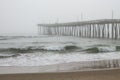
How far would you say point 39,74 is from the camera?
4117 millimetres

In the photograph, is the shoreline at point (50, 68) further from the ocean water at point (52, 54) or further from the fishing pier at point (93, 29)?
the fishing pier at point (93, 29)

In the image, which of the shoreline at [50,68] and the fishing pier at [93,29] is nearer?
the shoreline at [50,68]

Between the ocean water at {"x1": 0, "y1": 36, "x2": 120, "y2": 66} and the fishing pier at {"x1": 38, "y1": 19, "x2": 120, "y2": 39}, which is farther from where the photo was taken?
the fishing pier at {"x1": 38, "y1": 19, "x2": 120, "y2": 39}

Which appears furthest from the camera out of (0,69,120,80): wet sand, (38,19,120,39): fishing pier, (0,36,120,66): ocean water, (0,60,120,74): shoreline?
(38,19,120,39): fishing pier

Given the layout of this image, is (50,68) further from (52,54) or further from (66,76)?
(52,54)

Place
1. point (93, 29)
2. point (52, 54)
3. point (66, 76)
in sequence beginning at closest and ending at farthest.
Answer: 1. point (66, 76)
2. point (52, 54)
3. point (93, 29)

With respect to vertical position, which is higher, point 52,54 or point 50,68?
point 50,68

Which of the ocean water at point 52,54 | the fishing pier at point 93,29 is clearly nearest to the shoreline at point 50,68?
the ocean water at point 52,54

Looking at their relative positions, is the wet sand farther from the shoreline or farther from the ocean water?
the ocean water

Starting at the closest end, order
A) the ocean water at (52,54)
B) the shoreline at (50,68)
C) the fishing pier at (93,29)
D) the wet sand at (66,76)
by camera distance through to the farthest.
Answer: the wet sand at (66,76) → the shoreline at (50,68) → the ocean water at (52,54) → the fishing pier at (93,29)

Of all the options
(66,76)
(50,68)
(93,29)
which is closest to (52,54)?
(50,68)

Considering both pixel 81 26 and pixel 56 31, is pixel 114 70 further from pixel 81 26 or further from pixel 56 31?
pixel 56 31

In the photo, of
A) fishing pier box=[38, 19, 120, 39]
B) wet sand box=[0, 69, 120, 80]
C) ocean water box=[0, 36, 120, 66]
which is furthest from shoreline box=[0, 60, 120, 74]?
fishing pier box=[38, 19, 120, 39]

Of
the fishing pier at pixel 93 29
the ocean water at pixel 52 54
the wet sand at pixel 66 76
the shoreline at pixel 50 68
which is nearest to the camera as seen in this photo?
the wet sand at pixel 66 76
